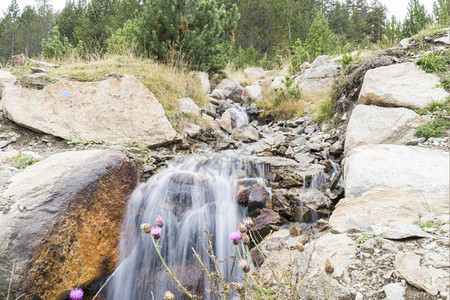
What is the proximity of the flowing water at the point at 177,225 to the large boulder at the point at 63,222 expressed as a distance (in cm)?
20

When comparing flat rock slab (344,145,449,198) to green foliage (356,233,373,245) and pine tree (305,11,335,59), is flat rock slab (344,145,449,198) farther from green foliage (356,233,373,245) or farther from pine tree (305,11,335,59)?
pine tree (305,11,335,59)

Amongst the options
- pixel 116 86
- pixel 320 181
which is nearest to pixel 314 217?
pixel 320 181

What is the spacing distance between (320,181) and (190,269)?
210 centimetres

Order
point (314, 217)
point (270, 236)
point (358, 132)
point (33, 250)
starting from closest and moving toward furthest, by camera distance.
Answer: point (33, 250)
point (270, 236)
point (314, 217)
point (358, 132)

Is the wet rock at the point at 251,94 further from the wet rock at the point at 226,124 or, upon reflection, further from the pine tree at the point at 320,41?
the pine tree at the point at 320,41

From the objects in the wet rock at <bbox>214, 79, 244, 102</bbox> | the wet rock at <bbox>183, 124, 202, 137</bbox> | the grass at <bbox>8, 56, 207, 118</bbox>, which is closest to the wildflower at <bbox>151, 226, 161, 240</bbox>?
the wet rock at <bbox>183, 124, 202, 137</bbox>

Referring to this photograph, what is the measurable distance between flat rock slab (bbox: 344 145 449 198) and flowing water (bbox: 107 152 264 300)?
51.4 inches

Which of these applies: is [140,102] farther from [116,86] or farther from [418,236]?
[418,236]

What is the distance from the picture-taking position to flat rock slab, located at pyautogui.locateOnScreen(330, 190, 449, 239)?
160 cm

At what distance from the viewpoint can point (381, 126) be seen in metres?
3.21

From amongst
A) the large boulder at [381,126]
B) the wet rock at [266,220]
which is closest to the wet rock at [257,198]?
the wet rock at [266,220]

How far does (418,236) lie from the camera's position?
1.44 m

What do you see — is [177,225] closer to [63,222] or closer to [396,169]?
[63,222]

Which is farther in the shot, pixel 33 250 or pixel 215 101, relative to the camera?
pixel 215 101
